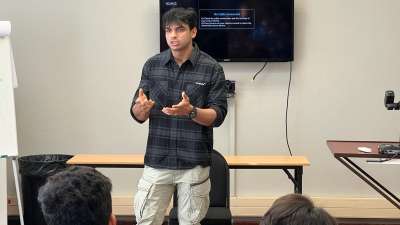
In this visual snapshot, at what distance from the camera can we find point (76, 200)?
4.37 ft

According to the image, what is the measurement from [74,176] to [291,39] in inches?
122

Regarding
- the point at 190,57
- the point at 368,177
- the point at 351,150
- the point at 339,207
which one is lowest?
the point at 339,207

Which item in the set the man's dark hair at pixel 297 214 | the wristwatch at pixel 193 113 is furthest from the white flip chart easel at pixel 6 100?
the man's dark hair at pixel 297 214

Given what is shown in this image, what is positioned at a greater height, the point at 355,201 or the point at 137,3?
the point at 137,3

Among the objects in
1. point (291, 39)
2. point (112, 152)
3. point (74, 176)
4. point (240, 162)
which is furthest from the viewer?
point (112, 152)

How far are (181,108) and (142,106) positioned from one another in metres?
0.21

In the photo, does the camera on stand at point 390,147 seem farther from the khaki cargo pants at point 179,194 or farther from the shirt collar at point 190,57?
the shirt collar at point 190,57

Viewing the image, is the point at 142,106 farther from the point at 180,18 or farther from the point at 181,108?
the point at 180,18

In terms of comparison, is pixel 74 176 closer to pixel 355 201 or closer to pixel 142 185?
pixel 142 185

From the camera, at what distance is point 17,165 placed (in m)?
4.25

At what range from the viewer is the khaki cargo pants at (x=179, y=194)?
8.51 feet

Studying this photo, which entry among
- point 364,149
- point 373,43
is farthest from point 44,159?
point 373,43

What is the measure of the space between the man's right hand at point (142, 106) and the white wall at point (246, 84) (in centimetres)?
189

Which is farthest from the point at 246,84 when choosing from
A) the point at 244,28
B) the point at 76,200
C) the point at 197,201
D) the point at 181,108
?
the point at 76,200
